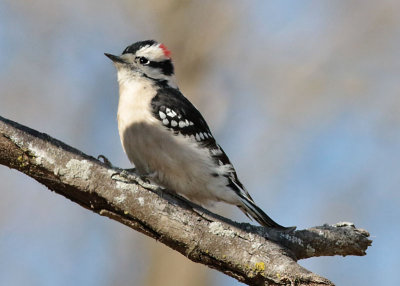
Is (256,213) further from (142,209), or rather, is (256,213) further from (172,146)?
(142,209)

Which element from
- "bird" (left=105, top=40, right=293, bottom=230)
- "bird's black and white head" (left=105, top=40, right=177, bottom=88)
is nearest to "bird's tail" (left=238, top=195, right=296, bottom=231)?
"bird" (left=105, top=40, right=293, bottom=230)

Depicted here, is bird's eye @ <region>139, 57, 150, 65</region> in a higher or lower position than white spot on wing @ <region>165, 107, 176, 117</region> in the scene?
higher

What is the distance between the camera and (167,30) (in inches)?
376

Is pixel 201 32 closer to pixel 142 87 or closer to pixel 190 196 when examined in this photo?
pixel 142 87

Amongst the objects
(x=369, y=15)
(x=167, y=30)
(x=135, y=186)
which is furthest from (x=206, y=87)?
(x=135, y=186)

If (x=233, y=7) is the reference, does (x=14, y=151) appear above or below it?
below

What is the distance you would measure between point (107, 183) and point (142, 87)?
1901 millimetres

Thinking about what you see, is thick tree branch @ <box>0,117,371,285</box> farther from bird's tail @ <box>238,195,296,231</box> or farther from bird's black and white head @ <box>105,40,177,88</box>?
bird's black and white head @ <box>105,40,177,88</box>

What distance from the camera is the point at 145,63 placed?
6062 mm

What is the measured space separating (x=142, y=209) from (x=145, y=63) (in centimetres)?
233

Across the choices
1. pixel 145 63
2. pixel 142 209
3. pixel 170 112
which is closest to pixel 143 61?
pixel 145 63

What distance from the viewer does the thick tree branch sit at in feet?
13.1

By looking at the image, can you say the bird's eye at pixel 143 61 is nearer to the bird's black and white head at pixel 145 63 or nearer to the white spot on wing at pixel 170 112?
the bird's black and white head at pixel 145 63

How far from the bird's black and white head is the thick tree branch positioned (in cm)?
194
